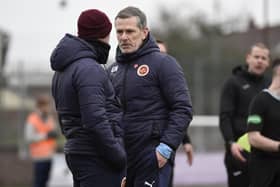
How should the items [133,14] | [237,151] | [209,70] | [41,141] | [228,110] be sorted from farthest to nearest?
[209,70], [41,141], [228,110], [237,151], [133,14]

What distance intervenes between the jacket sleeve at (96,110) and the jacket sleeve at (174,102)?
2.28ft

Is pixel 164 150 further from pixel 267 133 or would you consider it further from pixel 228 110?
pixel 228 110

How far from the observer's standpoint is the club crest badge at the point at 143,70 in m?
7.29

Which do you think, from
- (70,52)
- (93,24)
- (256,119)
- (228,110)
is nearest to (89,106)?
(70,52)

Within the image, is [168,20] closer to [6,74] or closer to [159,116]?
[6,74]

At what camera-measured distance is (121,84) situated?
7375 millimetres

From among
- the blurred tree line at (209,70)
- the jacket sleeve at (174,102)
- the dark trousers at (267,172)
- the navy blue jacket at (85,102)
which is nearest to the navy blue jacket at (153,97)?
the jacket sleeve at (174,102)

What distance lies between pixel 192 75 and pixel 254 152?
32.6 feet

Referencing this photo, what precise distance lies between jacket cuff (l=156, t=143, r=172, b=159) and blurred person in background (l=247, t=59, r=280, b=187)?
1278 mm

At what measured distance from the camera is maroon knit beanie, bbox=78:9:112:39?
264 inches

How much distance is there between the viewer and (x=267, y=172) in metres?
8.18

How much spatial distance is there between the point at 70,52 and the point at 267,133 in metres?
2.34

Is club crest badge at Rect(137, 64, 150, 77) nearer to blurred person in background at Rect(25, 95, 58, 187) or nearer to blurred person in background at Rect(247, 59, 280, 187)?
blurred person in background at Rect(247, 59, 280, 187)

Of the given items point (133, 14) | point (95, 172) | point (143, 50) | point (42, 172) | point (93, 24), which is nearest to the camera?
point (95, 172)
